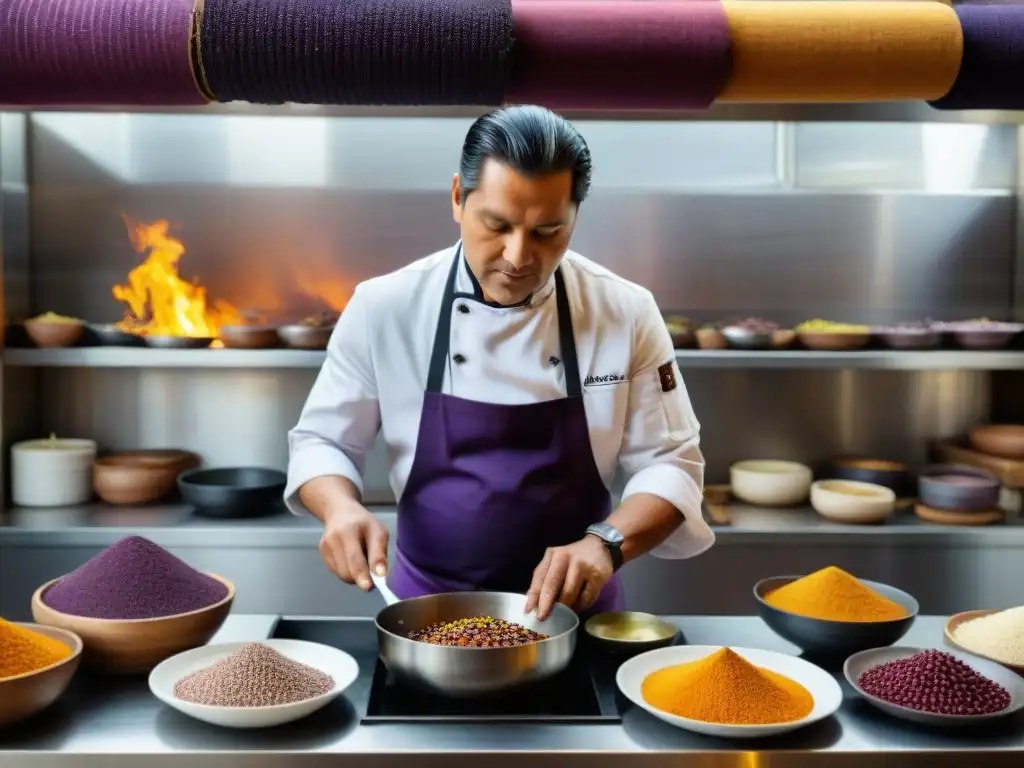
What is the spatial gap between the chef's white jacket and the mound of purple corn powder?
1.45ft

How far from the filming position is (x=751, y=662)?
168 centimetres

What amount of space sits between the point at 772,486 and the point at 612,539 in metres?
1.87

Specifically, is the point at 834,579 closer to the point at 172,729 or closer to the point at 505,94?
the point at 505,94

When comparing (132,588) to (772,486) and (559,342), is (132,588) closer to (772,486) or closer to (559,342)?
(559,342)

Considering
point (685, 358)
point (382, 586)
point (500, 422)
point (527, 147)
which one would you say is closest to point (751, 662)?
point (382, 586)

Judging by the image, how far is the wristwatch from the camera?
188 cm

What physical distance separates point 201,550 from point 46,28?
7.12 ft

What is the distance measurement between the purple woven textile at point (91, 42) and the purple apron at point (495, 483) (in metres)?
0.90

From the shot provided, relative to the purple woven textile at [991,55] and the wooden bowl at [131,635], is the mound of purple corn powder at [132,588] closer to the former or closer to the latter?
the wooden bowl at [131,635]

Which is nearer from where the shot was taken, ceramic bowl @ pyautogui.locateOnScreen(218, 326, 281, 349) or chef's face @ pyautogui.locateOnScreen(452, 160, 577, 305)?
chef's face @ pyautogui.locateOnScreen(452, 160, 577, 305)

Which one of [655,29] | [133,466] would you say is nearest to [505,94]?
[655,29]

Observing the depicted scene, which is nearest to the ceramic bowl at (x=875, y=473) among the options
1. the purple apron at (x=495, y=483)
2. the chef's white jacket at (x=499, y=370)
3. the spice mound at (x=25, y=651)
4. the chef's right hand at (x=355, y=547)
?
the chef's white jacket at (x=499, y=370)

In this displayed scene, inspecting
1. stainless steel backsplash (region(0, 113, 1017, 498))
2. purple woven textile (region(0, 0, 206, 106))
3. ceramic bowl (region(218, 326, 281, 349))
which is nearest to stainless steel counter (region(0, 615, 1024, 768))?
purple woven textile (region(0, 0, 206, 106))

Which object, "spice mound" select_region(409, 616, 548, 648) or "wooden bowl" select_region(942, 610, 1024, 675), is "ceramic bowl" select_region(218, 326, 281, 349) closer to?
"spice mound" select_region(409, 616, 548, 648)
